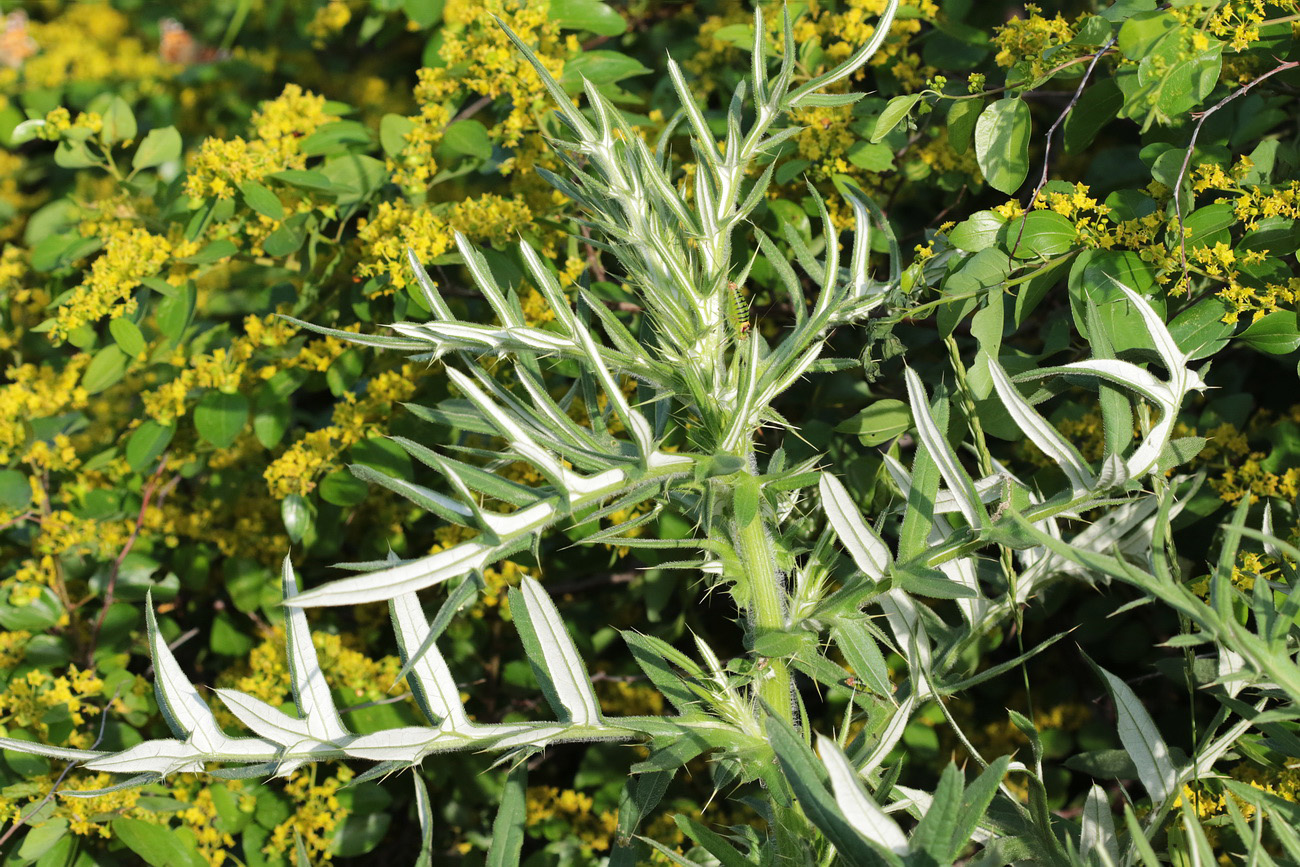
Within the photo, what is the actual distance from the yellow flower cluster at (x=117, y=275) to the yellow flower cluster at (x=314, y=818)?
1.96ft

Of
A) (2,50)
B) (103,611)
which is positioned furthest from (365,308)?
(2,50)

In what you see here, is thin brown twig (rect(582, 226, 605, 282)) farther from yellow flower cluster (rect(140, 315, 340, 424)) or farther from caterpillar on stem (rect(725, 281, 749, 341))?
caterpillar on stem (rect(725, 281, 749, 341))

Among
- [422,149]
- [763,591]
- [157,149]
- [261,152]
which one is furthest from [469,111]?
[763,591]

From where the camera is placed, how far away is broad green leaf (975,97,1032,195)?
860 millimetres

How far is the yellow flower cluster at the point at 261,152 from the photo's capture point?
1.17 metres

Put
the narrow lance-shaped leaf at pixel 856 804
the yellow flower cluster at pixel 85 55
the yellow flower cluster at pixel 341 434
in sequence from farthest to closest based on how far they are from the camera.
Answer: the yellow flower cluster at pixel 85 55 < the yellow flower cluster at pixel 341 434 < the narrow lance-shaped leaf at pixel 856 804

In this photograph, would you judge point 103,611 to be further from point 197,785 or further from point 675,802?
point 675,802

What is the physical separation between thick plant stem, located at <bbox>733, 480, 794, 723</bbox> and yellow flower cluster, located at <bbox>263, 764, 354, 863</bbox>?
607 mm

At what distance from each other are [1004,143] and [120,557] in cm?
111

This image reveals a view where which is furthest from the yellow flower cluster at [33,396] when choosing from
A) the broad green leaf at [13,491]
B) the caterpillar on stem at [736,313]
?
the caterpillar on stem at [736,313]

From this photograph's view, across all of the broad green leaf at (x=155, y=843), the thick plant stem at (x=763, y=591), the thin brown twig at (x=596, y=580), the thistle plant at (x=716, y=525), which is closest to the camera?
the thistle plant at (x=716, y=525)

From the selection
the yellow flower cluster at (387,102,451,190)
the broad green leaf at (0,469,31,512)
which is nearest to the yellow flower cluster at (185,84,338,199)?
the yellow flower cluster at (387,102,451,190)

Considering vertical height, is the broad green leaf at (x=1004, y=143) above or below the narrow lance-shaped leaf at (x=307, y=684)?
above

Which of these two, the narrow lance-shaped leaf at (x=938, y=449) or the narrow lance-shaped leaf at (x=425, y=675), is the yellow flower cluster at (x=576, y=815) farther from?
the narrow lance-shaped leaf at (x=938, y=449)
